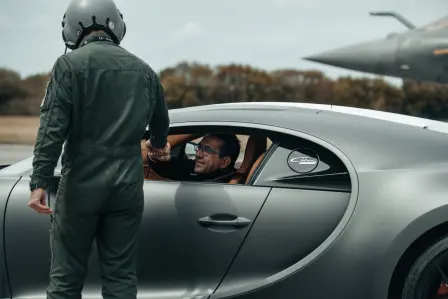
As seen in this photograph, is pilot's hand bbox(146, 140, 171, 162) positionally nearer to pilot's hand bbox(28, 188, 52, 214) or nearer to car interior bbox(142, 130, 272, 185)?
car interior bbox(142, 130, 272, 185)

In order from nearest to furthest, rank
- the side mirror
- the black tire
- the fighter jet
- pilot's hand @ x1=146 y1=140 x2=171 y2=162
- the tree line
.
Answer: the black tire, pilot's hand @ x1=146 y1=140 x2=171 y2=162, the side mirror, the fighter jet, the tree line

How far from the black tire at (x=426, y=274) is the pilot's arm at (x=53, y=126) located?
1.52 meters

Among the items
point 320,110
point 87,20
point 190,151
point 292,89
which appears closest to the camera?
point 87,20

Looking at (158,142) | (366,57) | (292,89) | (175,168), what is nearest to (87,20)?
(158,142)

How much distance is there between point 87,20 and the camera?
103 inches

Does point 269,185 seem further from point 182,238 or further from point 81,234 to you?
point 81,234

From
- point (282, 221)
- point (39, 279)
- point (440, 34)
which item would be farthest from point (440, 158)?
point (440, 34)

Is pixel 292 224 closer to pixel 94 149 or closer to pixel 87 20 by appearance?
pixel 94 149

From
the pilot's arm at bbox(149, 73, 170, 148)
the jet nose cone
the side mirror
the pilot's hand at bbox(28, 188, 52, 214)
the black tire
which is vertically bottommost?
the black tire

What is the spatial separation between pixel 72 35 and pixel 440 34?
21.2 m

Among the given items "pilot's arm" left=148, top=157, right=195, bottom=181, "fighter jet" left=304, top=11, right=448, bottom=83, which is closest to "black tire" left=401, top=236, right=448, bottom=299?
"pilot's arm" left=148, top=157, right=195, bottom=181

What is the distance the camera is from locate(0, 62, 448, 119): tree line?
29984 millimetres

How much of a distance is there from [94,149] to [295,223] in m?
0.91

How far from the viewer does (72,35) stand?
2.66 m
